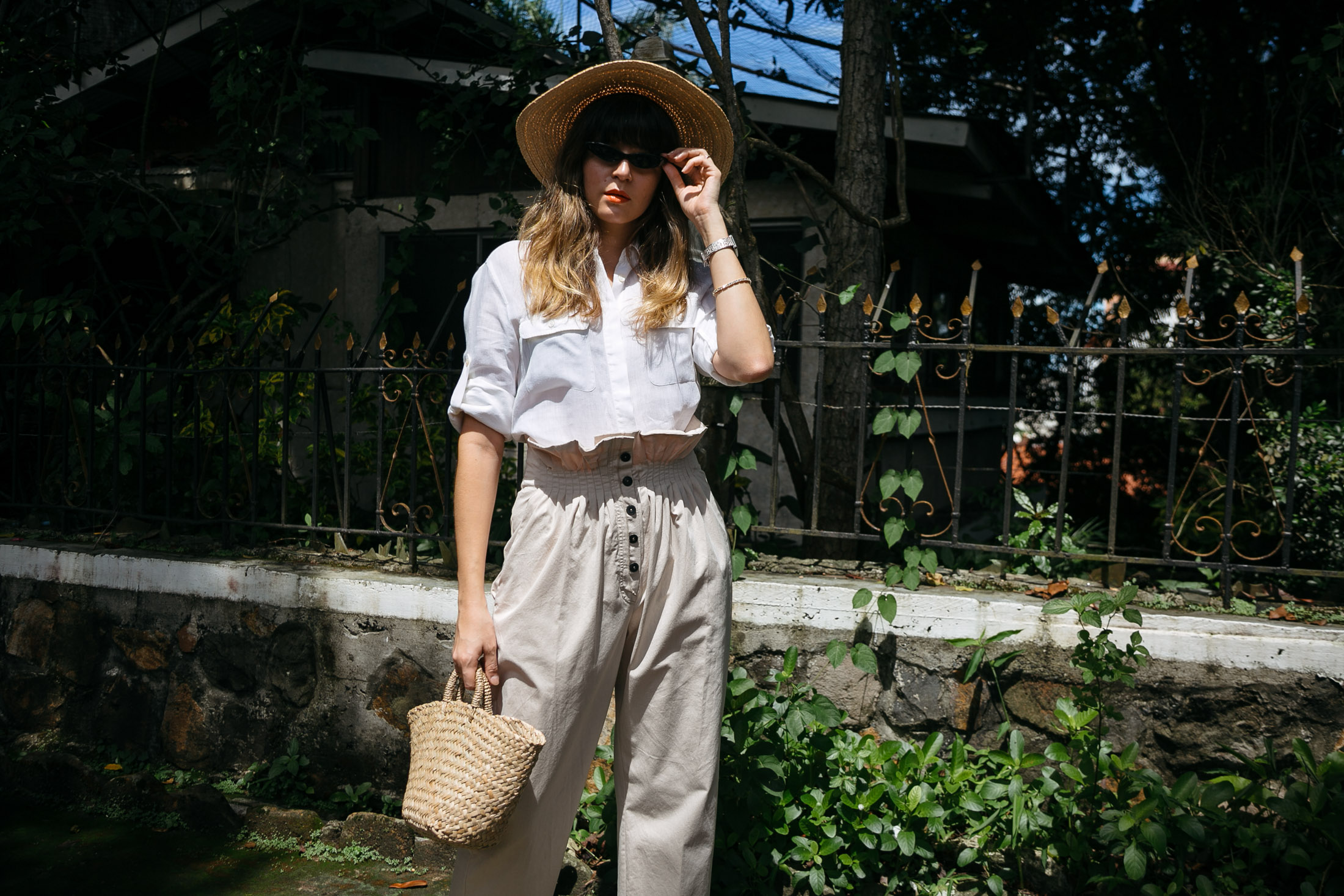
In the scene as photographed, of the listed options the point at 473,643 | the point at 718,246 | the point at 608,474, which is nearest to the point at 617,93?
the point at 718,246

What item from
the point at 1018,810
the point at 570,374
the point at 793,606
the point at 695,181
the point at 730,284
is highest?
the point at 695,181

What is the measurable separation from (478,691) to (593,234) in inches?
35.6

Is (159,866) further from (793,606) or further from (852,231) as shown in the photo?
(852,231)

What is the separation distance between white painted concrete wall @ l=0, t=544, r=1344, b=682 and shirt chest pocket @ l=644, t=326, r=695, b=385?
122 cm

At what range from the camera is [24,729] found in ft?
12.0

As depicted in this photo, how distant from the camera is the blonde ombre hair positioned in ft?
6.01

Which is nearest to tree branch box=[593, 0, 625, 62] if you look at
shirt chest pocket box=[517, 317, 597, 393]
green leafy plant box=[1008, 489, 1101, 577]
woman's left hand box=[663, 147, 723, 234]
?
woman's left hand box=[663, 147, 723, 234]

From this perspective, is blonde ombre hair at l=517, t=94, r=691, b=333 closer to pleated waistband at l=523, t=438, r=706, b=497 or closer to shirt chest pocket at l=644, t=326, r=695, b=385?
shirt chest pocket at l=644, t=326, r=695, b=385

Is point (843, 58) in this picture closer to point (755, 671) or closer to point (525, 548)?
point (755, 671)

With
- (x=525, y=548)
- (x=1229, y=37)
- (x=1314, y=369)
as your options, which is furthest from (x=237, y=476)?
(x=1229, y=37)

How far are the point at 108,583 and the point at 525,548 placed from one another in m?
2.47

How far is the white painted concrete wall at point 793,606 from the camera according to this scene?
2.65 metres

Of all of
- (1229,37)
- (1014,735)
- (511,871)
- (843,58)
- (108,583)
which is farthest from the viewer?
(1229,37)

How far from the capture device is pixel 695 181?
194 cm
